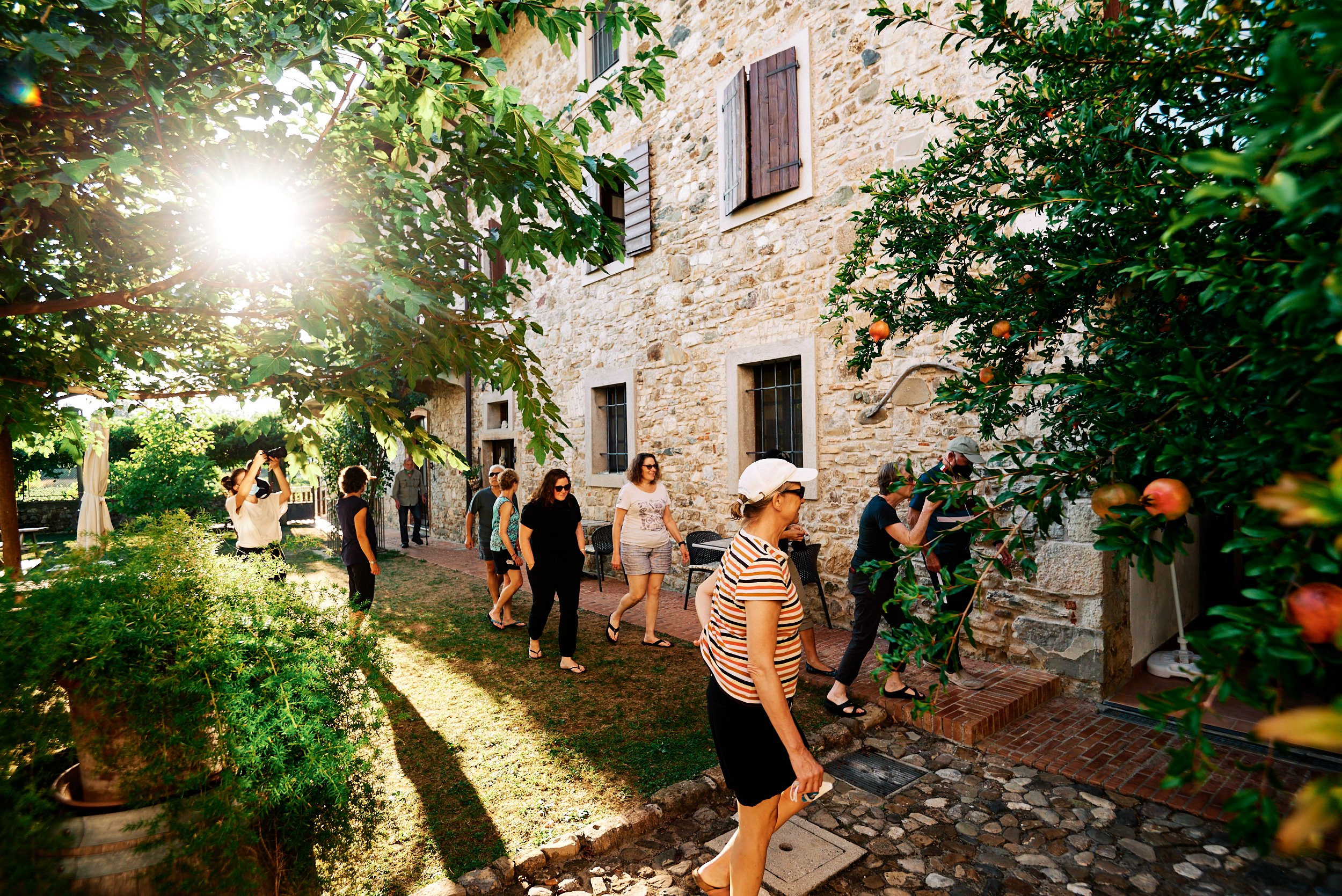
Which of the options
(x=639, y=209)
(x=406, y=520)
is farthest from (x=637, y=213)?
(x=406, y=520)

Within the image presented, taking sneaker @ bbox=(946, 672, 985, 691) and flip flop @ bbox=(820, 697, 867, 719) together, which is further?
sneaker @ bbox=(946, 672, 985, 691)

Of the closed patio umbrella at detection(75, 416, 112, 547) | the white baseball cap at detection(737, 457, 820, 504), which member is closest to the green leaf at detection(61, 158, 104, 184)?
the white baseball cap at detection(737, 457, 820, 504)

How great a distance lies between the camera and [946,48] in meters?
5.39

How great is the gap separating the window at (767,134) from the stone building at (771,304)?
20 mm

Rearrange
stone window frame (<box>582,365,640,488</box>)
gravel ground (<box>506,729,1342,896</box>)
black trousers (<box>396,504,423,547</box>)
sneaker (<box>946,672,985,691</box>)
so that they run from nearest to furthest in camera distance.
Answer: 1. gravel ground (<box>506,729,1342,896</box>)
2. sneaker (<box>946,672,985,691</box>)
3. stone window frame (<box>582,365,640,488</box>)
4. black trousers (<box>396,504,423,547</box>)

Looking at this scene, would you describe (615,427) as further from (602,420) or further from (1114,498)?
(1114,498)

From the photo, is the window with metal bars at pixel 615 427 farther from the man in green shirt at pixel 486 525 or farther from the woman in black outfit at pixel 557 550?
the woman in black outfit at pixel 557 550

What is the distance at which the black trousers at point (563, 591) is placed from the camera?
537 cm

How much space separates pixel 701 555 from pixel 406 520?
29.6ft

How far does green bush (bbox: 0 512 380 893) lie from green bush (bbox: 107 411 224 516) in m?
9.30

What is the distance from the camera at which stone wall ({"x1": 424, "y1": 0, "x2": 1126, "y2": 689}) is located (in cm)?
493

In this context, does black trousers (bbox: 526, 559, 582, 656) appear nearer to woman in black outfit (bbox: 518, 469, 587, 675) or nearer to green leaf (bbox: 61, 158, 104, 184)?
woman in black outfit (bbox: 518, 469, 587, 675)

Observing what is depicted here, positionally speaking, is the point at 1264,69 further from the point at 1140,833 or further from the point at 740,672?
the point at 1140,833

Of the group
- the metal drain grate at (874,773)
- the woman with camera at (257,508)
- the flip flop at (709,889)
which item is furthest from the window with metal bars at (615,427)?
the flip flop at (709,889)
